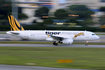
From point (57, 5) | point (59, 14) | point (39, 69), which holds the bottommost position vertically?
point (39, 69)

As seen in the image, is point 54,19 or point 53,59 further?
point 54,19

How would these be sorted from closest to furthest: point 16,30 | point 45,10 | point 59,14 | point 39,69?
point 39,69, point 16,30, point 59,14, point 45,10

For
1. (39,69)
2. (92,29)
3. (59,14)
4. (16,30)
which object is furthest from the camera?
(59,14)

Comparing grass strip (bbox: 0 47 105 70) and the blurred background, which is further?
the blurred background

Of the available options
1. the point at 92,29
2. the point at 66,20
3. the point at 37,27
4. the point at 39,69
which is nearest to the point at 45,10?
the point at 66,20

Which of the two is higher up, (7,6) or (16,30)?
(7,6)

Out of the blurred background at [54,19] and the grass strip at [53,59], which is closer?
the grass strip at [53,59]

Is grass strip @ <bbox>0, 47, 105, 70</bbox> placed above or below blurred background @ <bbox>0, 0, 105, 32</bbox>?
below

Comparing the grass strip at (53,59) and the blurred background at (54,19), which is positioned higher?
the blurred background at (54,19)

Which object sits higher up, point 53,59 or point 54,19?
point 54,19

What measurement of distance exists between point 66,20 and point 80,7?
3572cm

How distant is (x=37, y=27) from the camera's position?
66.9 metres

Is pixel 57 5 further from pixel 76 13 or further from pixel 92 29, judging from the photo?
pixel 92 29

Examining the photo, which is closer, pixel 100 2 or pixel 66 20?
pixel 66 20
